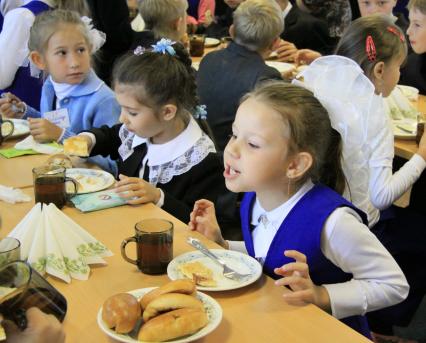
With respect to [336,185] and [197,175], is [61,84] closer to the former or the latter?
[197,175]

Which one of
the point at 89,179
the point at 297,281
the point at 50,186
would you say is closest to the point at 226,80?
the point at 89,179

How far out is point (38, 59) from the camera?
9.05ft

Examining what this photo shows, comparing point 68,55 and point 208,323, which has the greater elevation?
point 68,55

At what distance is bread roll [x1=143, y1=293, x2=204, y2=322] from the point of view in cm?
108

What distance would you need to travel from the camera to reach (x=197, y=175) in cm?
208

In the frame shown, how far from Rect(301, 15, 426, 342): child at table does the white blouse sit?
54 cm

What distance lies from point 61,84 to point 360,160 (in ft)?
4.56

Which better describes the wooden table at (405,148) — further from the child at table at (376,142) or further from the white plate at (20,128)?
the white plate at (20,128)

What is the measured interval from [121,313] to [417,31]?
9.01ft

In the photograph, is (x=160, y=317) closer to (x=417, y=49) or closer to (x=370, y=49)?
(x=370, y=49)

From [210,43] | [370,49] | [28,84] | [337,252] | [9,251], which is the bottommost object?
[210,43]

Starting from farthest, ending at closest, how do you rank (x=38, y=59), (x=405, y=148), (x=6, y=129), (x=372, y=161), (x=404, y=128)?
(x=38, y=59) → (x=404, y=128) → (x=405, y=148) → (x=6, y=129) → (x=372, y=161)

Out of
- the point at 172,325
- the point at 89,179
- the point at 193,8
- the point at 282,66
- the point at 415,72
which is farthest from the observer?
the point at 193,8

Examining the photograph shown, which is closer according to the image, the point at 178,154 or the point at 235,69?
the point at 178,154
